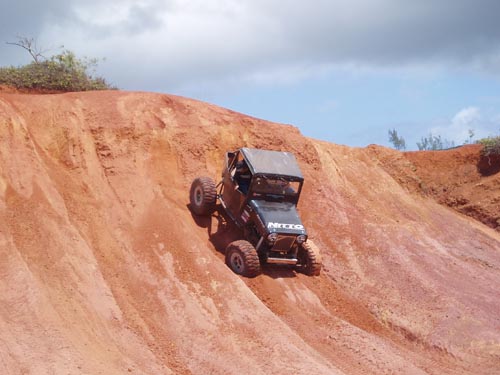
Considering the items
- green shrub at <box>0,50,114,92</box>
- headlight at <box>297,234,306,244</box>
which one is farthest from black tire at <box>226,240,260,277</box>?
green shrub at <box>0,50,114,92</box>

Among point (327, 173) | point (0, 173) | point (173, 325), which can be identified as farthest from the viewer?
point (327, 173)

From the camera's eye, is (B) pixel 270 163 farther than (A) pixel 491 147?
No

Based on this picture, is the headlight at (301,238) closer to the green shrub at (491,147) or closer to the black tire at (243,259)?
the black tire at (243,259)

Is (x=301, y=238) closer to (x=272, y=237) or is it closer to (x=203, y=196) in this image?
(x=272, y=237)

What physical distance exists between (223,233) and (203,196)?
993 millimetres

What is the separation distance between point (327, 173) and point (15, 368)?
40.6 ft

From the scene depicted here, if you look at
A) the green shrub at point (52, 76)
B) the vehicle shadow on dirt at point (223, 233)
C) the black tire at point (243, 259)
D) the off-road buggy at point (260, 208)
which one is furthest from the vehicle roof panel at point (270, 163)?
the green shrub at point (52, 76)

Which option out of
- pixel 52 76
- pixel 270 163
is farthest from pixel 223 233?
pixel 52 76

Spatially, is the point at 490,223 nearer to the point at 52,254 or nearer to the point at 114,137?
the point at 114,137

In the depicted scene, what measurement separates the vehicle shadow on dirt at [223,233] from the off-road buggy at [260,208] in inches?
9.5

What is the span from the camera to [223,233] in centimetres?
1513

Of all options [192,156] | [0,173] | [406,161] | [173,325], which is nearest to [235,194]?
[192,156]

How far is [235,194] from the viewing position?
14781 millimetres

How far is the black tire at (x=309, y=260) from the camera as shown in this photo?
47.9 ft
